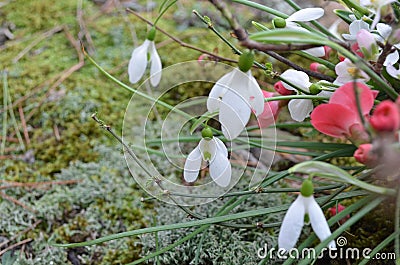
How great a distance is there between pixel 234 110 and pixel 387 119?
159mm

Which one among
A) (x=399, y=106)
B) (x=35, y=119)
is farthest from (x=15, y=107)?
(x=399, y=106)

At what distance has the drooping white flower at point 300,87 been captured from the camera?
0.65 m

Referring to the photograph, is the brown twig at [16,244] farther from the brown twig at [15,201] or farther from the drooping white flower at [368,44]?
the drooping white flower at [368,44]

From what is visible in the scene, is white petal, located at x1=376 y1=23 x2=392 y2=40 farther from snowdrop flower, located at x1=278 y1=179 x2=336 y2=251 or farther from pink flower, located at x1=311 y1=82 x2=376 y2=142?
snowdrop flower, located at x1=278 y1=179 x2=336 y2=251

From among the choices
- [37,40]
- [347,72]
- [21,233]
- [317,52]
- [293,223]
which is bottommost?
[293,223]

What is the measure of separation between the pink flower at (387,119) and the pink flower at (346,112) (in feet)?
0.24

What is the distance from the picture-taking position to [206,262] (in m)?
0.78

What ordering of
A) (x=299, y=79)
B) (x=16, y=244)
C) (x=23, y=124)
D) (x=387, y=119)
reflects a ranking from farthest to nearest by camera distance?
(x=23, y=124) → (x=16, y=244) → (x=299, y=79) → (x=387, y=119)

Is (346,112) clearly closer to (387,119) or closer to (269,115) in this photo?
(387,119)

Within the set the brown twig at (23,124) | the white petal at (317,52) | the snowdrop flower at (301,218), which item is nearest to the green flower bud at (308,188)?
the snowdrop flower at (301,218)

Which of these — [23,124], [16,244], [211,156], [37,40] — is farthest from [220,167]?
[37,40]

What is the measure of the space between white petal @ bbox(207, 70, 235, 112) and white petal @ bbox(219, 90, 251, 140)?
0.01 meters

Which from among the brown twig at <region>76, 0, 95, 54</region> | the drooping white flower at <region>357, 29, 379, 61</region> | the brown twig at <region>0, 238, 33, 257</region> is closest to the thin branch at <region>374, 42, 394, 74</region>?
the drooping white flower at <region>357, 29, 379, 61</region>

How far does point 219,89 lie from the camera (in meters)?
0.54
